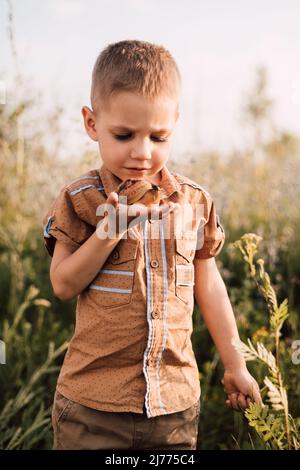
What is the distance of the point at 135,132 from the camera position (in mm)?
1666

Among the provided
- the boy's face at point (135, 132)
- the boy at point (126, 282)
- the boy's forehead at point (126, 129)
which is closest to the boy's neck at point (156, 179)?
the boy at point (126, 282)

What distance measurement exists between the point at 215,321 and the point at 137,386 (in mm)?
405

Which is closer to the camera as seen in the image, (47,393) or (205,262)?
(205,262)

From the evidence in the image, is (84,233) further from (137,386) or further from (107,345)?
(137,386)

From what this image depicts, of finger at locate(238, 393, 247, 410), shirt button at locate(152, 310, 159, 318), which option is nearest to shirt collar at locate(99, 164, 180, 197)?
shirt button at locate(152, 310, 159, 318)

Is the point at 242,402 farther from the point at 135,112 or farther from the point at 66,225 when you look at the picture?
the point at 135,112

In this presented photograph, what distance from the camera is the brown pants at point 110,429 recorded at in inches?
70.2

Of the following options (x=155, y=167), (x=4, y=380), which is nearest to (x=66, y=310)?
(x=4, y=380)

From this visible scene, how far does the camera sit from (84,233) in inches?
70.4

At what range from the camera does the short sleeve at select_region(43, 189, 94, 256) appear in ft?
5.77

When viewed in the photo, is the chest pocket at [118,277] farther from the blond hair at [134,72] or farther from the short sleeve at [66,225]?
the blond hair at [134,72]

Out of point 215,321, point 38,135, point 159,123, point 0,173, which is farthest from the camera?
point 0,173

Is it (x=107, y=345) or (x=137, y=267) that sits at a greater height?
(x=137, y=267)

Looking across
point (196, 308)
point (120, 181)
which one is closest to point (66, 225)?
point (120, 181)
